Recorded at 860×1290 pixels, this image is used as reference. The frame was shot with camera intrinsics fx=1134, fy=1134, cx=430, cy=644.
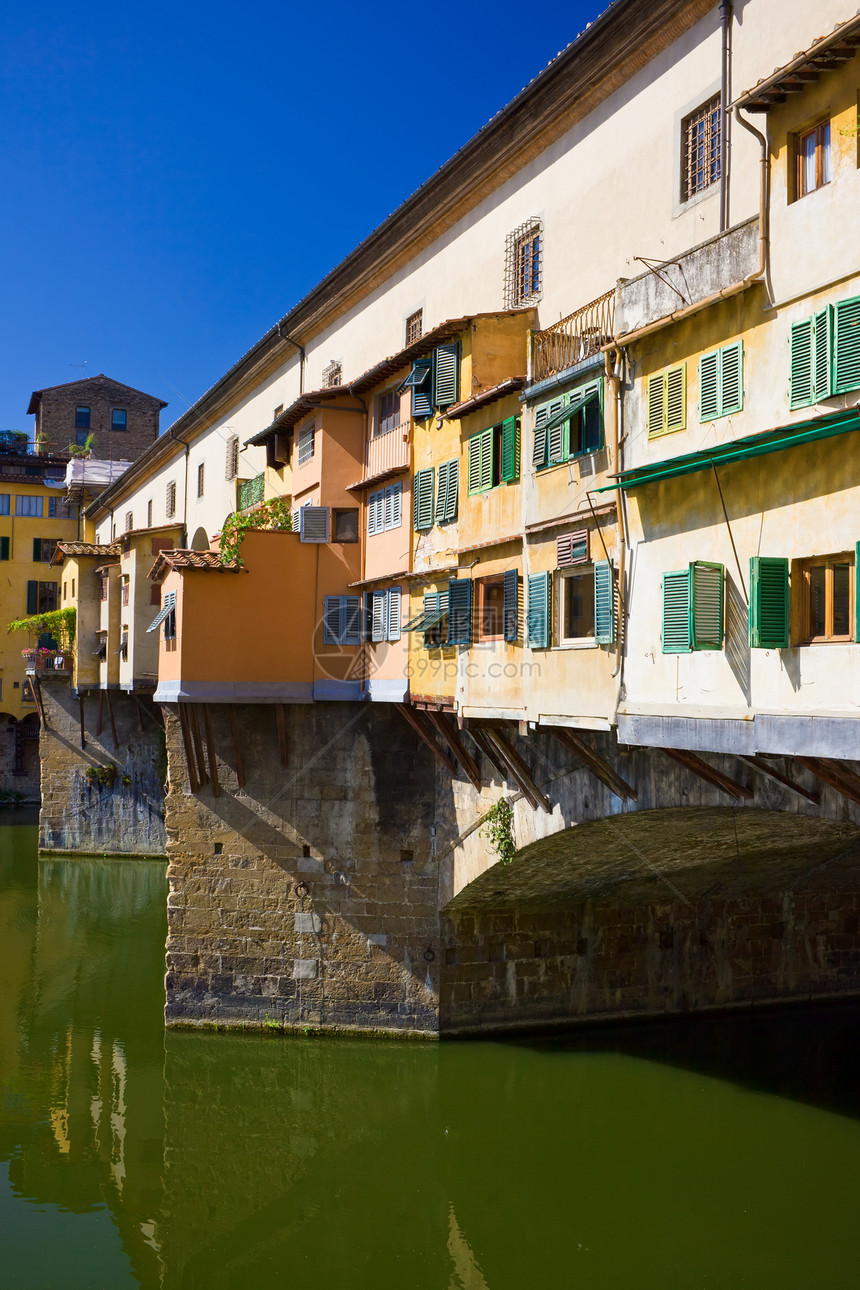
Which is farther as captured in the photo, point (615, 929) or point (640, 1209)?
point (615, 929)

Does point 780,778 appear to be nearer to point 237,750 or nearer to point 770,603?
point 770,603

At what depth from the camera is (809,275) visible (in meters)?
9.66

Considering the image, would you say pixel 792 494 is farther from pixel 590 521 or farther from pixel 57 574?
pixel 57 574

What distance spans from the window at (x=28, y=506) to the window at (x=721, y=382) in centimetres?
4882

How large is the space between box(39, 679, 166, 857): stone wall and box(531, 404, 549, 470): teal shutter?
27900 mm

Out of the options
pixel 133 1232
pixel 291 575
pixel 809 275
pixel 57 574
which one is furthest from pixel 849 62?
pixel 57 574

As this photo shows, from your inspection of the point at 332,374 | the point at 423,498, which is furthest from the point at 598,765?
the point at 332,374

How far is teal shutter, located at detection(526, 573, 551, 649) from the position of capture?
13.9 meters

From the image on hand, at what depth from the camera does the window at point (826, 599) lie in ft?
30.6

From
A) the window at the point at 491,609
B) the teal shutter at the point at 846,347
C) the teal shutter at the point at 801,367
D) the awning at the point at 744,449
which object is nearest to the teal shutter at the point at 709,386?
the awning at the point at 744,449

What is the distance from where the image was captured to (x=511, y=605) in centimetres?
1500

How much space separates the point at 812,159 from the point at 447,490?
8.42 meters

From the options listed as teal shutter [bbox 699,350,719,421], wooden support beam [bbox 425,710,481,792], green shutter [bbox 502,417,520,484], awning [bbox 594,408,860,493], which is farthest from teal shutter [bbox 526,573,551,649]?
wooden support beam [bbox 425,710,481,792]

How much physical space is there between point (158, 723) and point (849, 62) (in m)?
34.6
